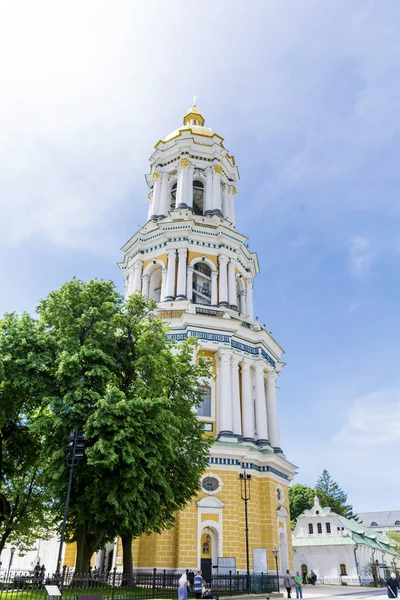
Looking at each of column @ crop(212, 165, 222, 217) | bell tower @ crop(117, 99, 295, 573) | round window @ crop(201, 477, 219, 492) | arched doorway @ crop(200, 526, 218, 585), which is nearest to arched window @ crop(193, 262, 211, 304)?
bell tower @ crop(117, 99, 295, 573)

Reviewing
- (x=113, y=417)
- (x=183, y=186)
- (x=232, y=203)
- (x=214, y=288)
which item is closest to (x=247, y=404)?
(x=214, y=288)

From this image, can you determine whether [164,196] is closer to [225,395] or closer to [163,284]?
[163,284]

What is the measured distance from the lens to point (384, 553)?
61.5 m

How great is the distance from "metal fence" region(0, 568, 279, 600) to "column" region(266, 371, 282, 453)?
8324 millimetres

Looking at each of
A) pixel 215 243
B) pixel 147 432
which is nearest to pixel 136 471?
pixel 147 432

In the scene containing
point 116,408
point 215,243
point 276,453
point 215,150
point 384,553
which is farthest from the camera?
point 384,553

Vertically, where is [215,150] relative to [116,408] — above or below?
above

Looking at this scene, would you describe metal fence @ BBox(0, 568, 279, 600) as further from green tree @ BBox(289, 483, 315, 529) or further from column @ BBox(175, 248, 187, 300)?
green tree @ BBox(289, 483, 315, 529)

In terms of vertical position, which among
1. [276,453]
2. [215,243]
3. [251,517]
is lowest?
[251,517]

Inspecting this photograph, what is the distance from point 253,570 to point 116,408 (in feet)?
47.7

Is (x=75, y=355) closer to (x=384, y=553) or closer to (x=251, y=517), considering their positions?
(x=251, y=517)

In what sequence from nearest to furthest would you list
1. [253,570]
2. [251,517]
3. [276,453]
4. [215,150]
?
[253,570] → [251,517] → [276,453] → [215,150]

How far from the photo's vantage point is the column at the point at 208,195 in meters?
38.5

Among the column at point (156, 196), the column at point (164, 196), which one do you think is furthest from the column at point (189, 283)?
the column at point (156, 196)
